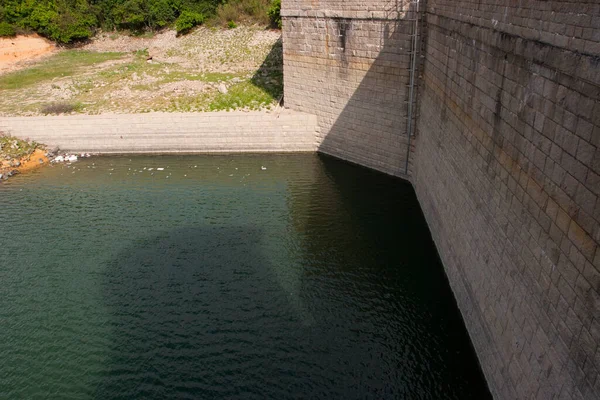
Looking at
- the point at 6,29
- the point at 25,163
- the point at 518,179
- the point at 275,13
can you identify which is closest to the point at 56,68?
the point at 6,29

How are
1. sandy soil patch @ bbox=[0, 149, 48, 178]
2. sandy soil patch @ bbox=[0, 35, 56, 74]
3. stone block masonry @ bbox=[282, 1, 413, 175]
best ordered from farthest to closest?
1. sandy soil patch @ bbox=[0, 35, 56, 74]
2. sandy soil patch @ bbox=[0, 149, 48, 178]
3. stone block masonry @ bbox=[282, 1, 413, 175]

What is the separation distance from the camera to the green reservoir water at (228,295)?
9.48 metres

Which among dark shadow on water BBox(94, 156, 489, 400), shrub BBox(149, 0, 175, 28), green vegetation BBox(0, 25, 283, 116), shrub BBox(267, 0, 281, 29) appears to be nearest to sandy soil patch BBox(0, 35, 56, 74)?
green vegetation BBox(0, 25, 283, 116)

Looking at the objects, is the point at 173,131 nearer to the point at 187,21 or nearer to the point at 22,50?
the point at 187,21

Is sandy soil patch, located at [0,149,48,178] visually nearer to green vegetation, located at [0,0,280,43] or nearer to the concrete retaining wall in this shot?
green vegetation, located at [0,0,280,43]

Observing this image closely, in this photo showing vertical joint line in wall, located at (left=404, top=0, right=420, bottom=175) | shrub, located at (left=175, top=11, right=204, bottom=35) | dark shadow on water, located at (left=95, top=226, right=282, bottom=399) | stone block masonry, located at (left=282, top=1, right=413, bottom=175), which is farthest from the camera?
shrub, located at (left=175, top=11, right=204, bottom=35)

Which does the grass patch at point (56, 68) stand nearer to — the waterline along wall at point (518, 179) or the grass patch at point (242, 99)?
the grass patch at point (242, 99)

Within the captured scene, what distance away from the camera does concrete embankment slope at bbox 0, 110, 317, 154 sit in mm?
21641

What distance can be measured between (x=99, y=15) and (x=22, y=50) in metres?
6.79

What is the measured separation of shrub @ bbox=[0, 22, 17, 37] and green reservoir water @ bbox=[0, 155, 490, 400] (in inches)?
939

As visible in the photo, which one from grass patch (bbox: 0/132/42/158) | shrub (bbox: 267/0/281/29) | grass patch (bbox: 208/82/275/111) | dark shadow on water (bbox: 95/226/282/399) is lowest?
Answer: dark shadow on water (bbox: 95/226/282/399)

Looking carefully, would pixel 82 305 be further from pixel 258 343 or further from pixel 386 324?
pixel 386 324

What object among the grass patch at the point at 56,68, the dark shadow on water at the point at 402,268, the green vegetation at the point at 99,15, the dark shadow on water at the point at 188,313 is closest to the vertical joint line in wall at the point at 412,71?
the dark shadow on water at the point at 402,268

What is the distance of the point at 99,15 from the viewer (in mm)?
39625
